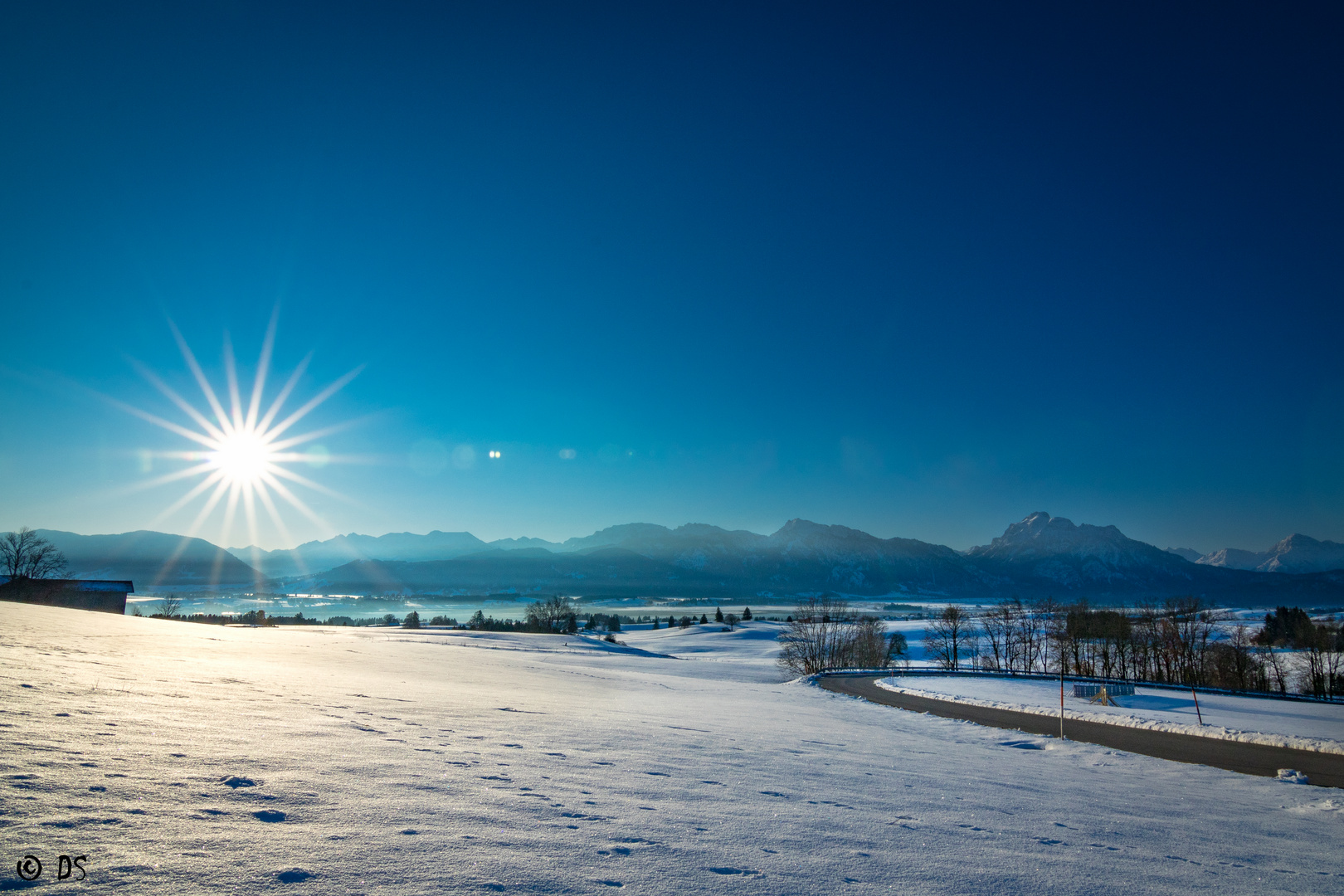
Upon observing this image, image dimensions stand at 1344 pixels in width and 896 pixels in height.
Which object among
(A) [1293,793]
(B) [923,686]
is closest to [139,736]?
(A) [1293,793]

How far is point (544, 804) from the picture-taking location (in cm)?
550

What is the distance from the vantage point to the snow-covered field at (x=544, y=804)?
12.3ft

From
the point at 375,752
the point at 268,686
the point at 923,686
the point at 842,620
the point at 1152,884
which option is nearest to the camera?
the point at 1152,884

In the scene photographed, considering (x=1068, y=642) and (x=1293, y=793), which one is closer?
(x=1293, y=793)

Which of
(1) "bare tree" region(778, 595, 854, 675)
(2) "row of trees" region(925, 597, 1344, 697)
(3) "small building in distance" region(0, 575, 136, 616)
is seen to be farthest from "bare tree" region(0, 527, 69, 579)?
(2) "row of trees" region(925, 597, 1344, 697)

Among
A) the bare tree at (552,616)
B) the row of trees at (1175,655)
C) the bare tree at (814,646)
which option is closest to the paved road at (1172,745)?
the bare tree at (814,646)

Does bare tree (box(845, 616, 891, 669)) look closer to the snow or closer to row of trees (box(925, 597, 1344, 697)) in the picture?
row of trees (box(925, 597, 1344, 697))

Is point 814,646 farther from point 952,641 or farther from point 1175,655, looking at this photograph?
point 952,641

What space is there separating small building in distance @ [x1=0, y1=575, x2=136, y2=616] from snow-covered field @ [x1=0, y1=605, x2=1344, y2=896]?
2498 inches

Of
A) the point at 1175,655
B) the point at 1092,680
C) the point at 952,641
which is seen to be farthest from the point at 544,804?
the point at 952,641

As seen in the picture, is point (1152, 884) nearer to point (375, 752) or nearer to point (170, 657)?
point (375, 752)

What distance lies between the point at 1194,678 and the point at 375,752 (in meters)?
73.6

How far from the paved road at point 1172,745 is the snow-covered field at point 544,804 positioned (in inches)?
145

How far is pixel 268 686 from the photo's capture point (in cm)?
1129
